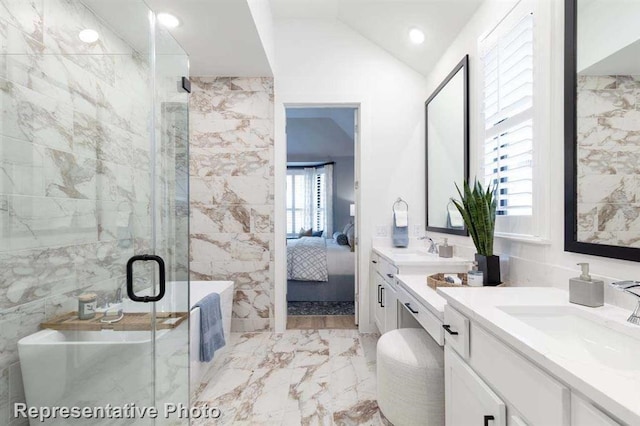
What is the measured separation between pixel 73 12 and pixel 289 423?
253cm

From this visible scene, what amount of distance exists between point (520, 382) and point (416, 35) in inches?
110

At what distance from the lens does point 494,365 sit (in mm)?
961

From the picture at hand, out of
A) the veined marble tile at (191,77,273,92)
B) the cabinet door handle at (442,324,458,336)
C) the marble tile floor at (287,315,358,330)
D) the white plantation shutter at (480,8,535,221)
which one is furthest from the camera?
the marble tile floor at (287,315,358,330)

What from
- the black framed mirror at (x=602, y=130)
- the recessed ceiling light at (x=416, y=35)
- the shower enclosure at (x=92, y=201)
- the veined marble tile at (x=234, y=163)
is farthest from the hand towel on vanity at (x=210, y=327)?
the recessed ceiling light at (x=416, y=35)

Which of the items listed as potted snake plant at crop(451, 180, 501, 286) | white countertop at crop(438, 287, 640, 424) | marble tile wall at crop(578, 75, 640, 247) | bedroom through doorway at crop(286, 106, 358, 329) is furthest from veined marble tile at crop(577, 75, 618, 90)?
bedroom through doorway at crop(286, 106, 358, 329)

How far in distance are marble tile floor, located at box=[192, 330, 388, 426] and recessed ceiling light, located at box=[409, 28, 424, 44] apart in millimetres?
2743

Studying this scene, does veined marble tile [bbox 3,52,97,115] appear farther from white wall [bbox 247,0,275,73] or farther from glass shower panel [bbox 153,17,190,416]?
white wall [bbox 247,0,275,73]

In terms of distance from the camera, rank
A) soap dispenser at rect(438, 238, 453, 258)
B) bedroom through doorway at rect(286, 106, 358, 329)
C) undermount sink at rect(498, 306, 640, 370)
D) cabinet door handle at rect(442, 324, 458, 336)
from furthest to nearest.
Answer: bedroom through doorway at rect(286, 106, 358, 329) < soap dispenser at rect(438, 238, 453, 258) < cabinet door handle at rect(442, 324, 458, 336) < undermount sink at rect(498, 306, 640, 370)

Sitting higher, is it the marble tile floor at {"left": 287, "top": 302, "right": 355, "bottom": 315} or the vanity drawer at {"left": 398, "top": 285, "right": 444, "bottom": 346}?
the vanity drawer at {"left": 398, "top": 285, "right": 444, "bottom": 346}

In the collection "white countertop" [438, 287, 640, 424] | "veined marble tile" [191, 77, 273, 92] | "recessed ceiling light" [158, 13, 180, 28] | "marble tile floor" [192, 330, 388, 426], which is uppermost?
"recessed ceiling light" [158, 13, 180, 28]

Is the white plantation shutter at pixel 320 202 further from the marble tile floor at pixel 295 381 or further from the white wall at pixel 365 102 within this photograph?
the marble tile floor at pixel 295 381

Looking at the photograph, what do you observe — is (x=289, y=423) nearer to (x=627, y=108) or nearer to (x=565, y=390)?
(x=565, y=390)

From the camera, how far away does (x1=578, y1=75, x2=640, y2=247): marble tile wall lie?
3.45 ft

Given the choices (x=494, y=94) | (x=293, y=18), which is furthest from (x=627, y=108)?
(x=293, y=18)
